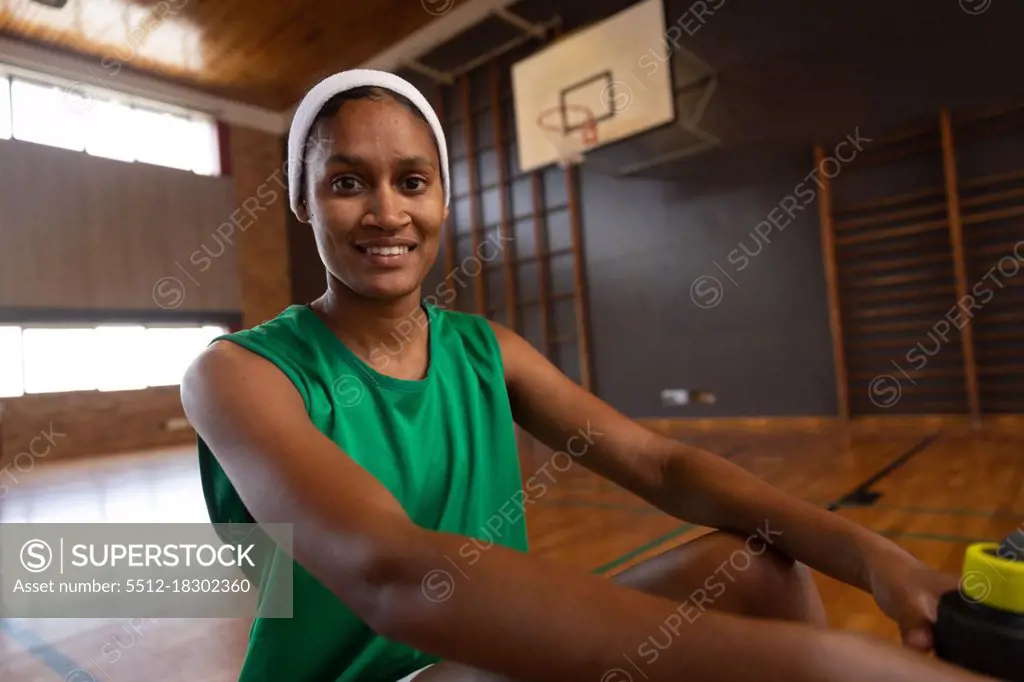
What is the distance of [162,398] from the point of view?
6.30 m

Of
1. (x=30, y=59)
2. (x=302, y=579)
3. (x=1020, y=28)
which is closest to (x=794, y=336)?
(x=1020, y=28)

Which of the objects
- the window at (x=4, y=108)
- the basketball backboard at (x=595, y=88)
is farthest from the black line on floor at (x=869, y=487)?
the window at (x=4, y=108)

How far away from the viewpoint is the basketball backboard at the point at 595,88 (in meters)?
3.92

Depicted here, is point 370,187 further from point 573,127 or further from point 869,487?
point 573,127

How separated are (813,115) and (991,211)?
1079 mm

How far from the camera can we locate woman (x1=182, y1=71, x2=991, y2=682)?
402 millimetres

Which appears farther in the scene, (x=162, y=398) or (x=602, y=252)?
(x=162, y=398)

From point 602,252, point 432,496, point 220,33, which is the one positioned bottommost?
point 432,496

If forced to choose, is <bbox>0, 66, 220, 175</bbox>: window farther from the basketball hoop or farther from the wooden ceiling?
the basketball hoop

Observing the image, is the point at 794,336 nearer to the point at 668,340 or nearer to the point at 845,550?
the point at 668,340

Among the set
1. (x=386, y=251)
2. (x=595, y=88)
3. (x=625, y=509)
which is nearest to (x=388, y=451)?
(x=386, y=251)

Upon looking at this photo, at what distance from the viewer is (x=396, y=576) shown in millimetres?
415

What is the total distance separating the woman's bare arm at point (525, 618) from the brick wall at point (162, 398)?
4.68 meters

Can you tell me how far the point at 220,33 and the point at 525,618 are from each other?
20.2ft
